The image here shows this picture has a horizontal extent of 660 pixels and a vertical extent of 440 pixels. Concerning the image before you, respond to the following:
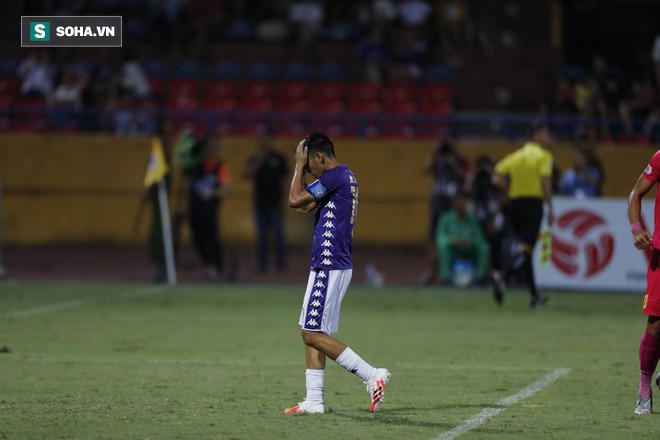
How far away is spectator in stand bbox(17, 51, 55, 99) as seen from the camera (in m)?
27.5

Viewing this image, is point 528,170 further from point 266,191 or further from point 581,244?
point 266,191

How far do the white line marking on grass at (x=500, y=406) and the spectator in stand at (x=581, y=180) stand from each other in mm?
8634

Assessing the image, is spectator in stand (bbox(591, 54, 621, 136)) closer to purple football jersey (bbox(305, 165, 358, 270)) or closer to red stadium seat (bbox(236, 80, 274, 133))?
red stadium seat (bbox(236, 80, 274, 133))

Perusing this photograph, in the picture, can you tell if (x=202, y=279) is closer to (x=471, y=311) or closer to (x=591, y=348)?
(x=471, y=311)

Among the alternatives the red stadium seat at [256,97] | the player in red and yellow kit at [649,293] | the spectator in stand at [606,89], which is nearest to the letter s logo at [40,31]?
the player in red and yellow kit at [649,293]

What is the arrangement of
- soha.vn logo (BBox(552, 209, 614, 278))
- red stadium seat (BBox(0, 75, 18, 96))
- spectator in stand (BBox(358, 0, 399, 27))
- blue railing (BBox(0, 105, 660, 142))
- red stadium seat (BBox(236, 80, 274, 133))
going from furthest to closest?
spectator in stand (BBox(358, 0, 399, 27)) → red stadium seat (BBox(0, 75, 18, 96)) → red stadium seat (BBox(236, 80, 274, 133)) → blue railing (BBox(0, 105, 660, 142)) → soha.vn logo (BBox(552, 209, 614, 278))

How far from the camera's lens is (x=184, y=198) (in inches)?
966

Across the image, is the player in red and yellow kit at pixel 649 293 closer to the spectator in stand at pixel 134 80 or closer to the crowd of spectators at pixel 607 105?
the crowd of spectators at pixel 607 105

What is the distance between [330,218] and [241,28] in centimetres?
2047

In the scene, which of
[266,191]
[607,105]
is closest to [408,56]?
[607,105]

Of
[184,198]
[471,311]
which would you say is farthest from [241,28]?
[471,311]

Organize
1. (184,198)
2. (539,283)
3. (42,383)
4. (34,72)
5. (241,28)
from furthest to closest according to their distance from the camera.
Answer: (241,28), (34,72), (184,198), (539,283), (42,383)

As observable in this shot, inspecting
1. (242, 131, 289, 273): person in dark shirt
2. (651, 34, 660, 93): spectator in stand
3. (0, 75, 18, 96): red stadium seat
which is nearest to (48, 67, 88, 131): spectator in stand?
(0, 75, 18, 96): red stadium seat

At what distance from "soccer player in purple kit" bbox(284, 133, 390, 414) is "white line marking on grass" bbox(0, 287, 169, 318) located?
801 centimetres
